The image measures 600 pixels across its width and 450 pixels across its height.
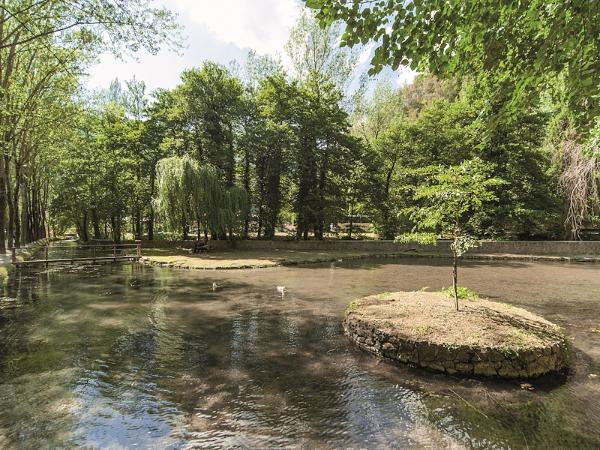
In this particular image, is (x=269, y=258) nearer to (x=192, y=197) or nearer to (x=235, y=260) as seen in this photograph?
(x=235, y=260)

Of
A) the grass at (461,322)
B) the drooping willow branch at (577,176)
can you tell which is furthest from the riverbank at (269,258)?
the grass at (461,322)

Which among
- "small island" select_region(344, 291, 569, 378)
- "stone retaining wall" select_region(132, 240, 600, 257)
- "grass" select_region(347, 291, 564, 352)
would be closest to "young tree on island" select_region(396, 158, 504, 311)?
"grass" select_region(347, 291, 564, 352)

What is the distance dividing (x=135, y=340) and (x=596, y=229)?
34.9 meters

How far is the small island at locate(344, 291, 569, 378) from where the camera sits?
A: 5.43 meters

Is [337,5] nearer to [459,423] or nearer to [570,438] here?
[459,423]

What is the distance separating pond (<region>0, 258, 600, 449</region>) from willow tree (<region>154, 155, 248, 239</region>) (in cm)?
1120

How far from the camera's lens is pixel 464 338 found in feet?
18.9

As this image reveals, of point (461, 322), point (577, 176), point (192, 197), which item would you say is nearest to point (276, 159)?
point (192, 197)

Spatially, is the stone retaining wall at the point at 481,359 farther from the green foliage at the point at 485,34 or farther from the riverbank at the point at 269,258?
the riverbank at the point at 269,258

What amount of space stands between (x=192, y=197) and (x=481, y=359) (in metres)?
19.7

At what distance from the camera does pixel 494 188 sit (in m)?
26.3

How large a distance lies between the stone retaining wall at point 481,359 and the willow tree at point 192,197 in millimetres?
18294

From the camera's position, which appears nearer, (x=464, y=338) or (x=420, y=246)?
(x=464, y=338)

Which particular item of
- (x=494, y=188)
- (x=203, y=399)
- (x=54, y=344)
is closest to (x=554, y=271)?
(x=494, y=188)
